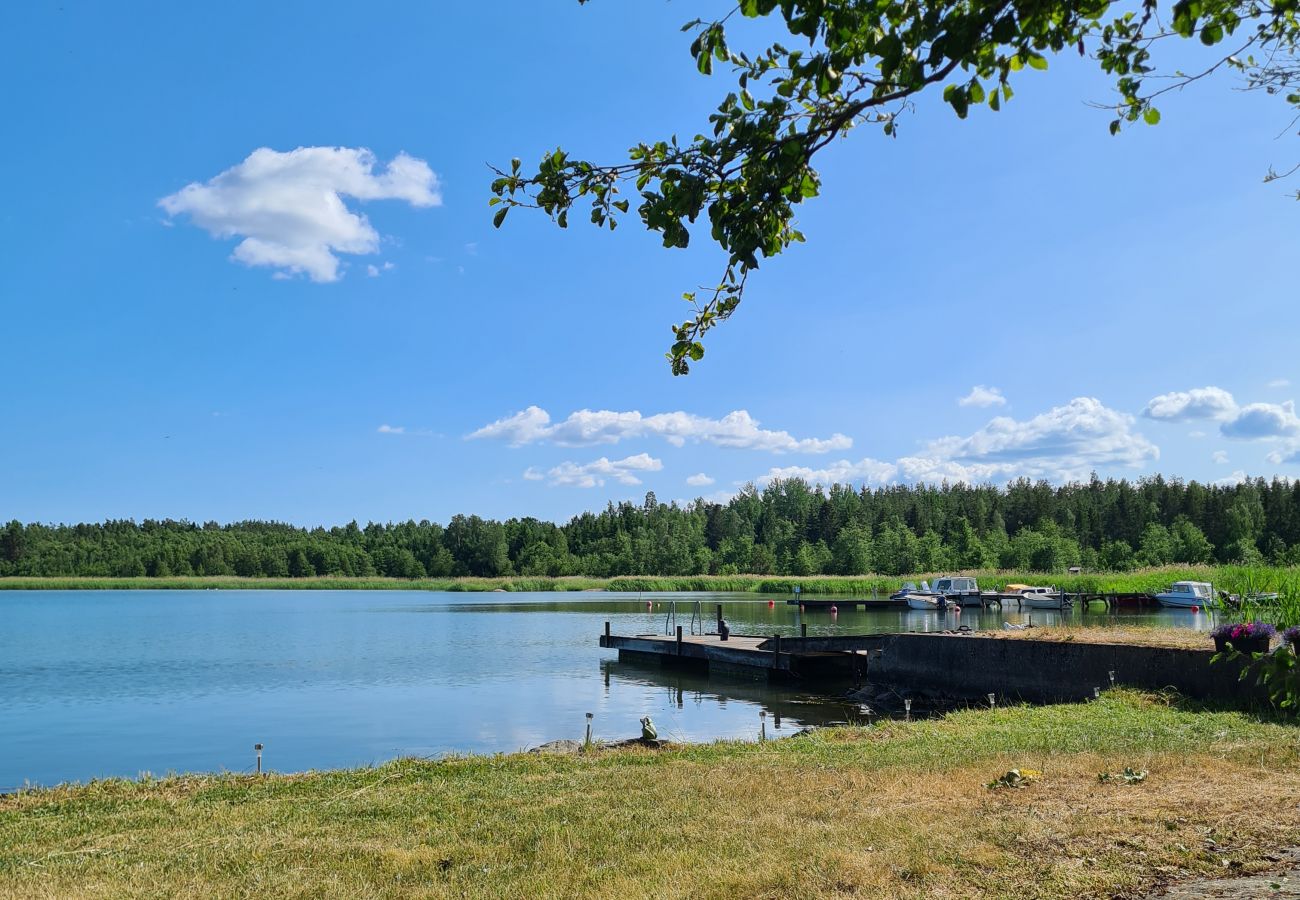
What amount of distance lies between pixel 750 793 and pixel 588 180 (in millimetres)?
7100

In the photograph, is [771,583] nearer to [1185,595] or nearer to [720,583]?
[720,583]

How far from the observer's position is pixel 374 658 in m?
38.4

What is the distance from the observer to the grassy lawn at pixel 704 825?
6461 mm

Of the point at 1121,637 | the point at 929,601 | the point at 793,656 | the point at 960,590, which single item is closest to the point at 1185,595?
the point at 960,590

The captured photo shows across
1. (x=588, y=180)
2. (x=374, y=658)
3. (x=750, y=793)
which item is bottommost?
(x=374, y=658)

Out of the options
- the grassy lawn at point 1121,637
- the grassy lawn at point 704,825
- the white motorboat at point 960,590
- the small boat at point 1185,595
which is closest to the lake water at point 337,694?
the small boat at point 1185,595

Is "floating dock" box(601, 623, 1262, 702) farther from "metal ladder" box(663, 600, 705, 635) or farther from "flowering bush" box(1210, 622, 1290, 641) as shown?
"metal ladder" box(663, 600, 705, 635)

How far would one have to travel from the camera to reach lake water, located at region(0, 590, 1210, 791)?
65.5ft

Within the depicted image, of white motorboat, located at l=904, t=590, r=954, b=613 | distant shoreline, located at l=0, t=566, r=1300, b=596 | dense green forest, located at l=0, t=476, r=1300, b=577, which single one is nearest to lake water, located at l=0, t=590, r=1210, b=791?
white motorboat, located at l=904, t=590, r=954, b=613

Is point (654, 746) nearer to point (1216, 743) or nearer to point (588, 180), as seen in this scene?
point (1216, 743)

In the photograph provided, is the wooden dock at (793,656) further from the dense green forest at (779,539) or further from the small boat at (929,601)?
the dense green forest at (779,539)

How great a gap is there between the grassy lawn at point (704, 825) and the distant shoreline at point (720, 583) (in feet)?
49.1

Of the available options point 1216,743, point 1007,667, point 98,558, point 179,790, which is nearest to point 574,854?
point 179,790

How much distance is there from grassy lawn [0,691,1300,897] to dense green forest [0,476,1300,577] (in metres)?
89.1
